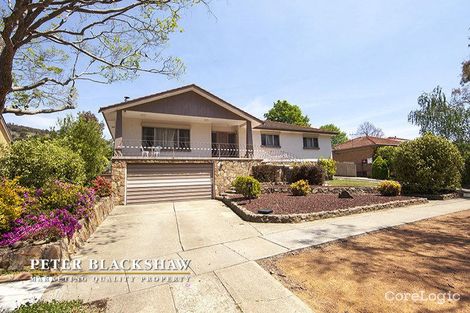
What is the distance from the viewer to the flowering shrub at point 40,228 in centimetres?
502

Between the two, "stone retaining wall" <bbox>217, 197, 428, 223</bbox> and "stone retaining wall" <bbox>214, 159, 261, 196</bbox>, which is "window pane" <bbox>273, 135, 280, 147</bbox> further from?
"stone retaining wall" <bbox>217, 197, 428, 223</bbox>

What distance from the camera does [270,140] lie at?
21.2 metres

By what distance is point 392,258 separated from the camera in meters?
4.95

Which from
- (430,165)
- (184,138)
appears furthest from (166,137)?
(430,165)

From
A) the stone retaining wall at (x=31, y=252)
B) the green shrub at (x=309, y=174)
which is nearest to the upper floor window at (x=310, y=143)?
the green shrub at (x=309, y=174)

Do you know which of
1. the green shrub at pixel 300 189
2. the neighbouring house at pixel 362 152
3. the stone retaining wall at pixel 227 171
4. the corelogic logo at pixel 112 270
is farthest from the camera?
the neighbouring house at pixel 362 152

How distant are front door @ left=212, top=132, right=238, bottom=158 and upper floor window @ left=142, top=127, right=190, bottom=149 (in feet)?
7.23

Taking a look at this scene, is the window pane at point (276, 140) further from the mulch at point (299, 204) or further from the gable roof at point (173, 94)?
the mulch at point (299, 204)

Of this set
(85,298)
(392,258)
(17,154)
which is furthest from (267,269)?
(17,154)

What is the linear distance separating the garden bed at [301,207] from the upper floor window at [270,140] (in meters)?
9.69

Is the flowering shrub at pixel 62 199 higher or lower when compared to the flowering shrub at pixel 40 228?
higher

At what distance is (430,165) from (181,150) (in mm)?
15292

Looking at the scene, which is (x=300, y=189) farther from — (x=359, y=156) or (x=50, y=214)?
(x=359, y=156)

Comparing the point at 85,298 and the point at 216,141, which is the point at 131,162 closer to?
the point at 216,141
